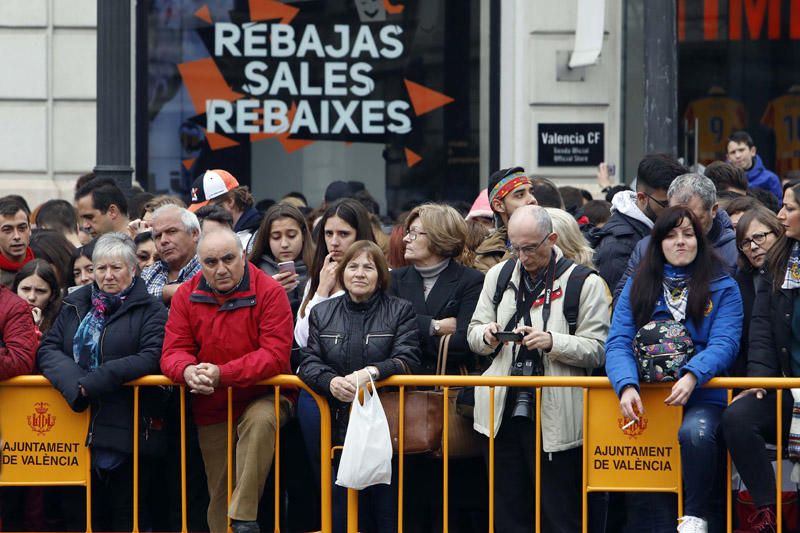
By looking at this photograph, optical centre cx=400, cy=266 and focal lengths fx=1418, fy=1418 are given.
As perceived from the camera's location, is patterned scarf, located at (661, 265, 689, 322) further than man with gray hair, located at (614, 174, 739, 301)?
No

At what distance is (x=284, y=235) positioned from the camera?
8281mm

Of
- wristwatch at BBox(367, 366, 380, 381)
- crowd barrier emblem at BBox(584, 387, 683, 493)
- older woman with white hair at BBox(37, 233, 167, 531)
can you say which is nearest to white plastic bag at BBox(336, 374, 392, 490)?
wristwatch at BBox(367, 366, 380, 381)

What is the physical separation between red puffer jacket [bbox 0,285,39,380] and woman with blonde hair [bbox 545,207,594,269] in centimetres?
279

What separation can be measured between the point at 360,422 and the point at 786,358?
6.93 ft

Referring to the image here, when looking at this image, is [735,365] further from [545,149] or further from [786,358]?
[545,149]

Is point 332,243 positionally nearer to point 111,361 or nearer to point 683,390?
point 111,361

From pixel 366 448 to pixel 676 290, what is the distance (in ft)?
5.61

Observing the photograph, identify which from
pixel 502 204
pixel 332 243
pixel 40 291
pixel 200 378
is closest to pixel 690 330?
pixel 502 204

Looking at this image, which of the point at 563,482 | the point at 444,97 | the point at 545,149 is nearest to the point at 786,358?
the point at 563,482

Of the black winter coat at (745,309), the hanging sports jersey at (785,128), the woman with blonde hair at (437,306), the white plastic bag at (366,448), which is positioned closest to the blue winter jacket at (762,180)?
the hanging sports jersey at (785,128)

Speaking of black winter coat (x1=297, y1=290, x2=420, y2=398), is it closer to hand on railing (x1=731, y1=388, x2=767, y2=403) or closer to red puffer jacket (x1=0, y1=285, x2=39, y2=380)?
red puffer jacket (x1=0, y1=285, x2=39, y2=380)

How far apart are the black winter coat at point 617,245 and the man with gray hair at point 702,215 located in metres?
0.16

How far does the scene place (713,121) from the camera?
555 inches

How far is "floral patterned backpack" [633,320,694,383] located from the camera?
6.87m
